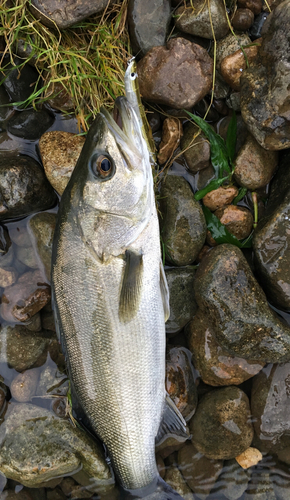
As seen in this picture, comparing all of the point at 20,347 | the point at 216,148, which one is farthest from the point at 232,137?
the point at 20,347

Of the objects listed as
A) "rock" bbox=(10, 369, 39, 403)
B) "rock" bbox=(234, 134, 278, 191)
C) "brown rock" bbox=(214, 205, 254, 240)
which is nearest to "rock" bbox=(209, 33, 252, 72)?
"rock" bbox=(234, 134, 278, 191)

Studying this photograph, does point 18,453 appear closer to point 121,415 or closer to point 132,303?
point 121,415

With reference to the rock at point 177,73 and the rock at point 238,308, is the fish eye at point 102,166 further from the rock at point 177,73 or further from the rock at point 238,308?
the rock at point 238,308

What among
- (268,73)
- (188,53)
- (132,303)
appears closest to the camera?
(132,303)

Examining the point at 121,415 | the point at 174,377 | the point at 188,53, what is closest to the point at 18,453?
the point at 121,415

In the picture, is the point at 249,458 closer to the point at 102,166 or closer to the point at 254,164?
the point at 254,164

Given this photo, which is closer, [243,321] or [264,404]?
[243,321]
